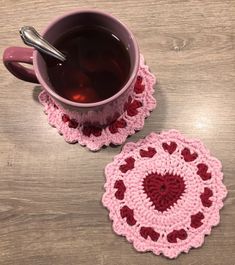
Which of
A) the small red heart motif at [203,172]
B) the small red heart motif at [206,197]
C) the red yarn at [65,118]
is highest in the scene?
the red yarn at [65,118]

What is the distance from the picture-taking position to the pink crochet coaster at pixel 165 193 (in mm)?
523

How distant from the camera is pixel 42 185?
55cm

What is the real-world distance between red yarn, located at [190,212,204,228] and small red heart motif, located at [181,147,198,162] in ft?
0.24

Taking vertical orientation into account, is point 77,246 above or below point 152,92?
below

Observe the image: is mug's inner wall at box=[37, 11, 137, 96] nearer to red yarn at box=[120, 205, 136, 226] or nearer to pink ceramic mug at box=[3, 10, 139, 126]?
pink ceramic mug at box=[3, 10, 139, 126]

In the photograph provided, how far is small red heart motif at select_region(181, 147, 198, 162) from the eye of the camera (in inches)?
21.7

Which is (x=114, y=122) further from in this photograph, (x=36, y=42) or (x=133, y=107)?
(x=36, y=42)

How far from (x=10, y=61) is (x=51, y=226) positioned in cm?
22

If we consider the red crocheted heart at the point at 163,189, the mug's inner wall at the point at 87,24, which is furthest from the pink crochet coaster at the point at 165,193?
the mug's inner wall at the point at 87,24

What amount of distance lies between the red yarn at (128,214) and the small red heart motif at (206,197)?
0.10 metres

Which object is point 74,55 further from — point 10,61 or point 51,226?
point 51,226

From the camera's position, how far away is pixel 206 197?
536 mm

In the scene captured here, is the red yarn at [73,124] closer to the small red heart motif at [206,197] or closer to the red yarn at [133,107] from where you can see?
the red yarn at [133,107]

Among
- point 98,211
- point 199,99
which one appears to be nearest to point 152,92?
point 199,99
